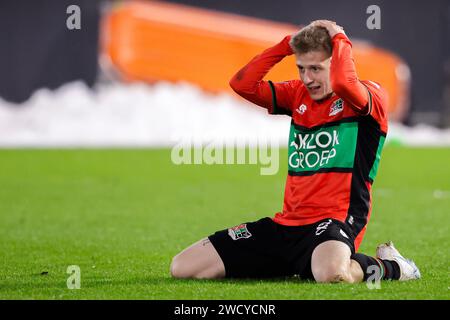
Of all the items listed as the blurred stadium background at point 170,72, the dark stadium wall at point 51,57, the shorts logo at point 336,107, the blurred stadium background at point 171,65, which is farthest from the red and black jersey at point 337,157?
the dark stadium wall at point 51,57

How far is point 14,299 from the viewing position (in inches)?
207

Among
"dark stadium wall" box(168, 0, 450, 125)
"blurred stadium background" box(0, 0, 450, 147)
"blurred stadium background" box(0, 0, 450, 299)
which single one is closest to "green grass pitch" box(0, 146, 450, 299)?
"blurred stadium background" box(0, 0, 450, 299)

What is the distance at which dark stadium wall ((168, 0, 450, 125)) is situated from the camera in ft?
72.3

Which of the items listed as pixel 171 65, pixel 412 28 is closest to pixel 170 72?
pixel 171 65

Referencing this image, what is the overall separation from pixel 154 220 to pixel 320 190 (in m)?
3.76

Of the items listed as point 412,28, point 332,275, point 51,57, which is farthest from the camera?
point 412,28

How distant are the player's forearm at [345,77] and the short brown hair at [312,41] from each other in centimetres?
5

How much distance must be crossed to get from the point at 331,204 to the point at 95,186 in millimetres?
7187

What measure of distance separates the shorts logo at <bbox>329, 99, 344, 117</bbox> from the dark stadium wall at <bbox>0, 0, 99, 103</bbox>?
15517 millimetres

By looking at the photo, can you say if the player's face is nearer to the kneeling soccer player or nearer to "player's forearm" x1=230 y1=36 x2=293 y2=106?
the kneeling soccer player

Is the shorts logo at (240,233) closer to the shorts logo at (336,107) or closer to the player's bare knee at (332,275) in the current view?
the player's bare knee at (332,275)

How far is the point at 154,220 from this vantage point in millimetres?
9508

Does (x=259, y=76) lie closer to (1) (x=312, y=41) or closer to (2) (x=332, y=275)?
(1) (x=312, y=41)

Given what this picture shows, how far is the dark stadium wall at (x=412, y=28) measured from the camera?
867 inches
